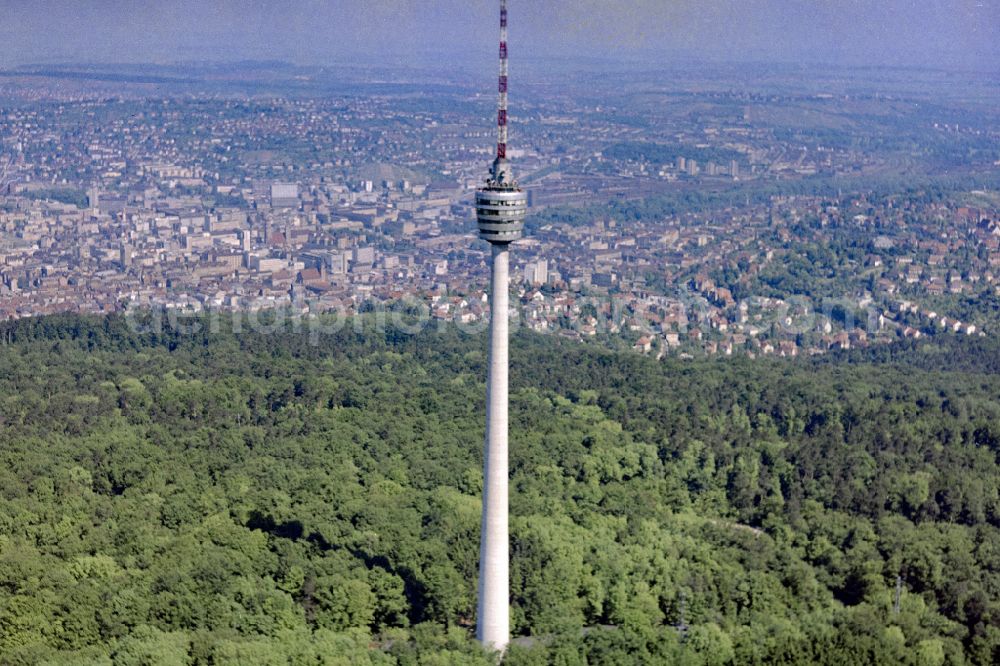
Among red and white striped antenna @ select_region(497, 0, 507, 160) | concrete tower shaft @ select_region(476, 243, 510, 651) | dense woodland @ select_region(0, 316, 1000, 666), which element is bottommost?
dense woodland @ select_region(0, 316, 1000, 666)

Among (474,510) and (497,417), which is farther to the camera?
(474,510)

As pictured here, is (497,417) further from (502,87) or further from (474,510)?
(502,87)

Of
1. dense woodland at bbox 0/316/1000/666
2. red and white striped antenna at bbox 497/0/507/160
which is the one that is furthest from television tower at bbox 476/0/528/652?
dense woodland at bbox 0/316/1000/666

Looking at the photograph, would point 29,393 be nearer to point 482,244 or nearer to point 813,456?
point 813,456

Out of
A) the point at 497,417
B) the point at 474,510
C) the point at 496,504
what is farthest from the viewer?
the point at 474,510

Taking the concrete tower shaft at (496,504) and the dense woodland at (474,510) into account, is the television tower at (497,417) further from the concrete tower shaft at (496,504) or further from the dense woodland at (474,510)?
the dense woodland at (474,510)

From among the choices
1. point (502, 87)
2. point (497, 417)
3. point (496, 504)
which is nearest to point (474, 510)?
point (496, 504)

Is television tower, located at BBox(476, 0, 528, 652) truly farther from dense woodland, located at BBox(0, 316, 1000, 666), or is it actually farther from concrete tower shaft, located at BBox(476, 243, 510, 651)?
dense woodland, located at BBox(0, 316, 1000, 666)
